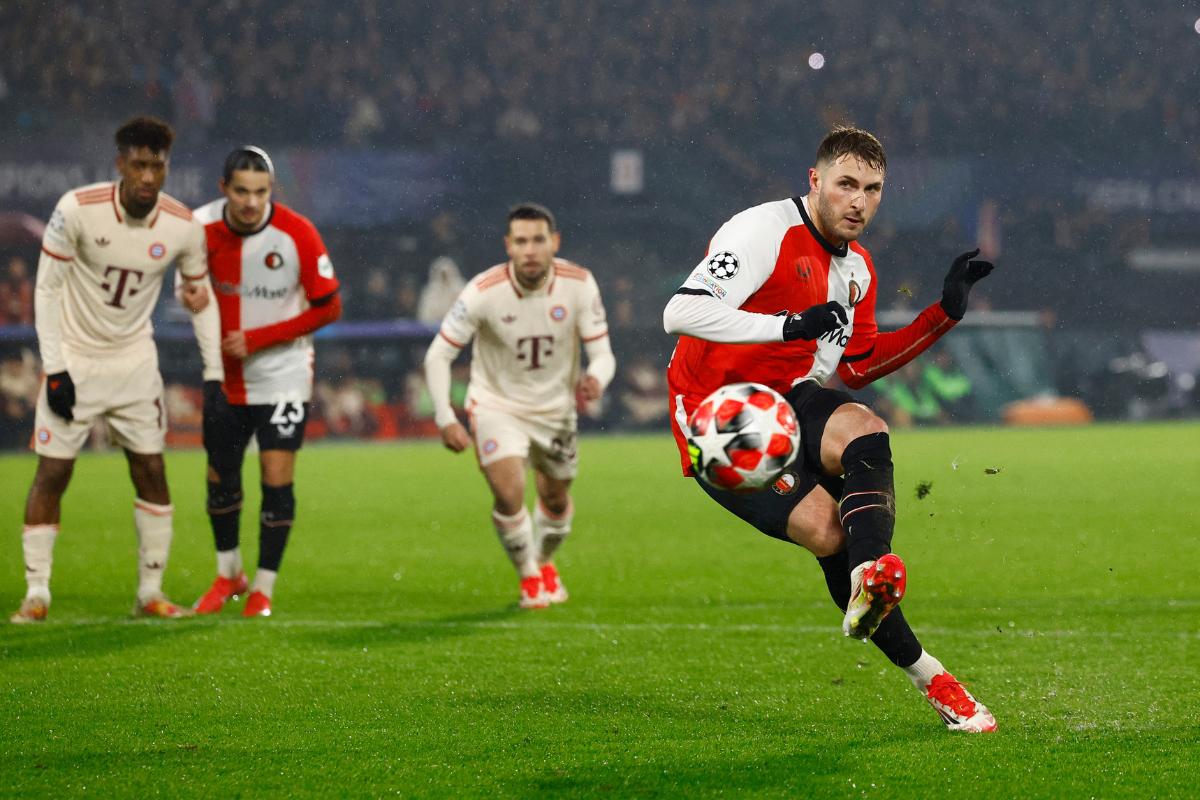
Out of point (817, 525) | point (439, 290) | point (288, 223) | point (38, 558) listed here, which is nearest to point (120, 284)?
point (288, 223)

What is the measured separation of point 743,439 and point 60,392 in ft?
12.7

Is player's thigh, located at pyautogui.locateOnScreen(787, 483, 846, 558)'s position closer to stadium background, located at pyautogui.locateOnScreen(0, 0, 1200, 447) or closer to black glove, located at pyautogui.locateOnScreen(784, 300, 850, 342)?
black glove, located at pyautogui.locateOnScreen(784, 300, 850, 342)

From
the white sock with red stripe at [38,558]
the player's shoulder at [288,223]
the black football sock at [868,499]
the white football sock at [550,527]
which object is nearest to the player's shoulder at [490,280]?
the player's shoulder at [288,223]

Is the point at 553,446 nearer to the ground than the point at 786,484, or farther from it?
nearer to the ground

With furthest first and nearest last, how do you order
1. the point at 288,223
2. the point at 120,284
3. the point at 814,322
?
the point at 288,223, the point at 120,284, the point at 814,322

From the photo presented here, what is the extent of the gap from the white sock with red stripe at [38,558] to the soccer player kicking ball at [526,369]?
1959 mm

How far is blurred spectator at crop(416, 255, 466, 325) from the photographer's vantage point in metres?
23.2

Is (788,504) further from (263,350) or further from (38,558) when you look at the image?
(38,558)

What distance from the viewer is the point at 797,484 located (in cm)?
450

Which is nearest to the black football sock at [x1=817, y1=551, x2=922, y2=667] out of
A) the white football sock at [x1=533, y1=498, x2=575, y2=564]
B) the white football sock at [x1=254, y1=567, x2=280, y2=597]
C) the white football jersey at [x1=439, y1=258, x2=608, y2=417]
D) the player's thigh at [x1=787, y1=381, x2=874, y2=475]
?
the player's thigh at [x1=787, y1=381, x2=874, y2=475]

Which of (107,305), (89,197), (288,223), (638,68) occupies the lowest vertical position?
(107,305)

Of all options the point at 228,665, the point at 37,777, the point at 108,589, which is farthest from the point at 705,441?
the point at 108,589

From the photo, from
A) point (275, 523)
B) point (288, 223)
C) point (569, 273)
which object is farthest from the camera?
point (569, 273)

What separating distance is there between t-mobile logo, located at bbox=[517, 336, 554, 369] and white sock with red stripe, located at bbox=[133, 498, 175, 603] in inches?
78.6
